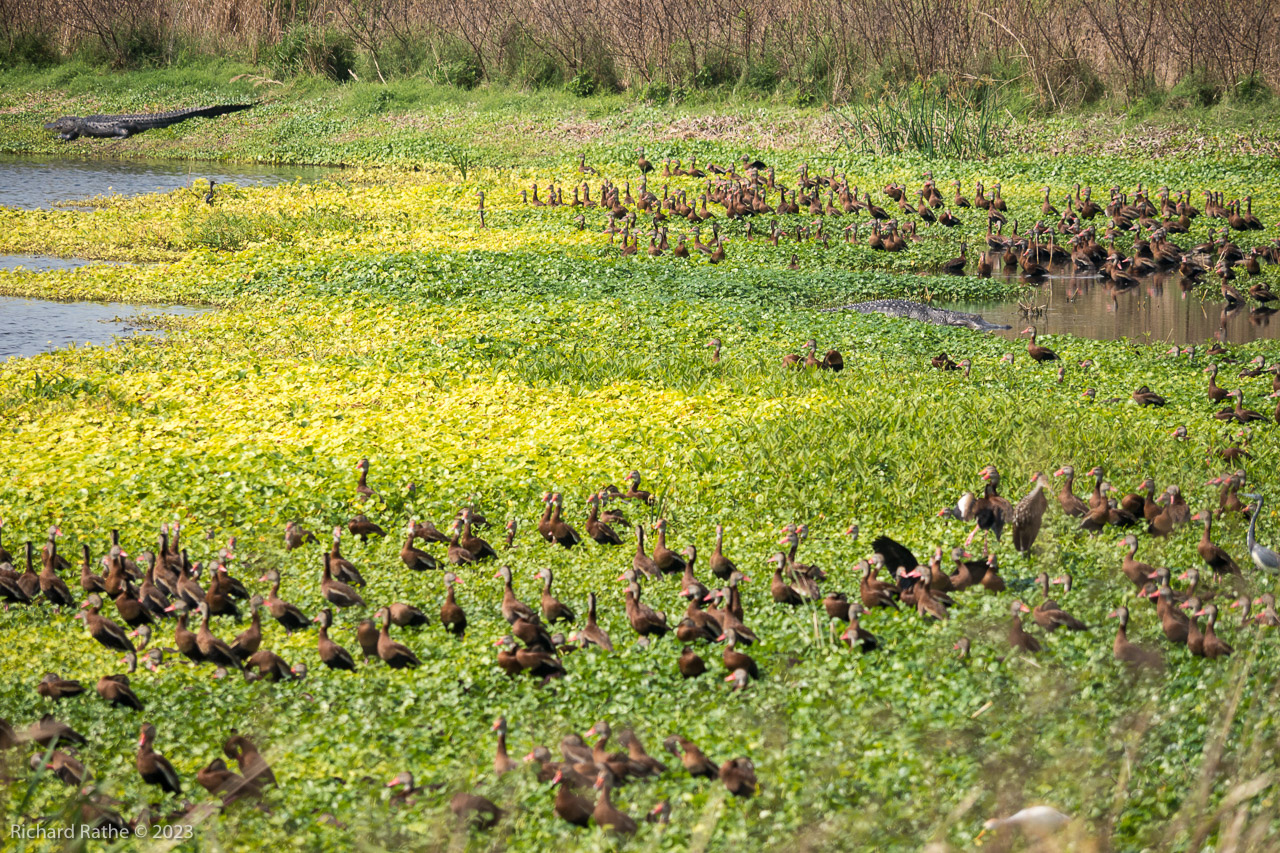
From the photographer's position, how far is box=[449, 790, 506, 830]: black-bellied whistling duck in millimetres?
6055

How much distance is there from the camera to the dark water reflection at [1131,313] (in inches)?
664

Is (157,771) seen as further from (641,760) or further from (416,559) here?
(416,559)

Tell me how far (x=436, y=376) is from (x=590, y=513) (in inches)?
173

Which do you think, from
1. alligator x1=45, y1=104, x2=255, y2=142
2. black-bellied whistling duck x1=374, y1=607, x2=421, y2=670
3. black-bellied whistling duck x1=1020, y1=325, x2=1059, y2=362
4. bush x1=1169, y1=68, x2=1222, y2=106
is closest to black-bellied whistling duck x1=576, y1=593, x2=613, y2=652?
black-bellied whistling duck x1=374, y1=607, x2=421, y2=670

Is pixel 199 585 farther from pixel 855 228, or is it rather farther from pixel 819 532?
pixel 855 228

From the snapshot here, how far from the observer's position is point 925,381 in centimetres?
1324

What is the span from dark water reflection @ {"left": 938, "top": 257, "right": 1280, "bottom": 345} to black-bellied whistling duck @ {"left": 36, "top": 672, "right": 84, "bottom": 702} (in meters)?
12.9

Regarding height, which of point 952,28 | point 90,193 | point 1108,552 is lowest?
point 1108,552

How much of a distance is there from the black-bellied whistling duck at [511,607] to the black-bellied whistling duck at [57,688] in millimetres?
2608

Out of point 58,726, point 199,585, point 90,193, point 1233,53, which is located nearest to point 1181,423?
point 199,585

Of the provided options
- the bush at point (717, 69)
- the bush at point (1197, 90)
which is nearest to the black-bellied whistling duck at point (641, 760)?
the bush at point (1197, 90)

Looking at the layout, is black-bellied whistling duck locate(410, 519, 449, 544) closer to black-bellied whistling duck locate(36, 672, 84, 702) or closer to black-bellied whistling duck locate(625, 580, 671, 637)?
black-bellied whistling duck locate(625, 580, 671, 637)

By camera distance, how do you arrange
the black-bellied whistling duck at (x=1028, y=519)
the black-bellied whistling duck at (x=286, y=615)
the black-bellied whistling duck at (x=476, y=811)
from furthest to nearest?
1. the black-bellied whistling duck at (x=1028, y=519)
2. the black-bellied whistling duck at (x=286, y=615)
3. the black-bellied whistling duck at (x=476, y=811)

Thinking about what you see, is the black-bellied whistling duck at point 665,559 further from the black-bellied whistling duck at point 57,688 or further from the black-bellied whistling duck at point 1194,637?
the black-bellied whistling duck at point 57,688
